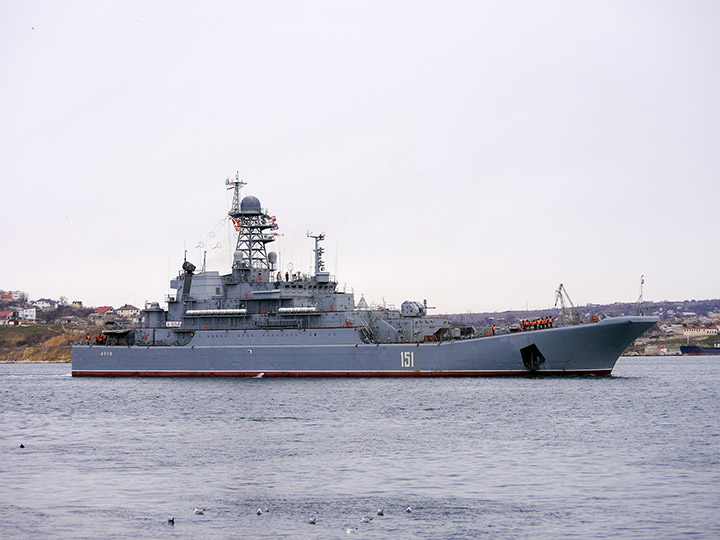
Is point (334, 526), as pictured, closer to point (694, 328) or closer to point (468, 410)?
point (468, 410)

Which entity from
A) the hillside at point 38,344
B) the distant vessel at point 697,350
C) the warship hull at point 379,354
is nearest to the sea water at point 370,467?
the warship hull at point 379,354

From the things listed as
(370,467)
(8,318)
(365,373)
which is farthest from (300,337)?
(8,318)

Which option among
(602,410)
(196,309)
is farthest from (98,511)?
(196,309)

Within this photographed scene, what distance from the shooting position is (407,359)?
179 ft

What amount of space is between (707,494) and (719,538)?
408 cm

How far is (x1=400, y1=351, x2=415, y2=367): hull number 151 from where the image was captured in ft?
178

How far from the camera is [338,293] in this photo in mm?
58469

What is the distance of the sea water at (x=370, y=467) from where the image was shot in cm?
1888

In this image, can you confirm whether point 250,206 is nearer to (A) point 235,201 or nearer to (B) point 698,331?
(A) point 235,201

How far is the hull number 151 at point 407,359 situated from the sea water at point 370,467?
30.6 feet

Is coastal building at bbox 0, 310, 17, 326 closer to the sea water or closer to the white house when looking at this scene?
the sea water

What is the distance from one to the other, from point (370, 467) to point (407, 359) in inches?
1164

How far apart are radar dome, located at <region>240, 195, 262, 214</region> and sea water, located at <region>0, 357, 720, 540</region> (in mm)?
21920

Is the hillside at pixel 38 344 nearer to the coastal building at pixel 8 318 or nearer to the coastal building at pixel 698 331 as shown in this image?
the coastal building at pixel 8 318
